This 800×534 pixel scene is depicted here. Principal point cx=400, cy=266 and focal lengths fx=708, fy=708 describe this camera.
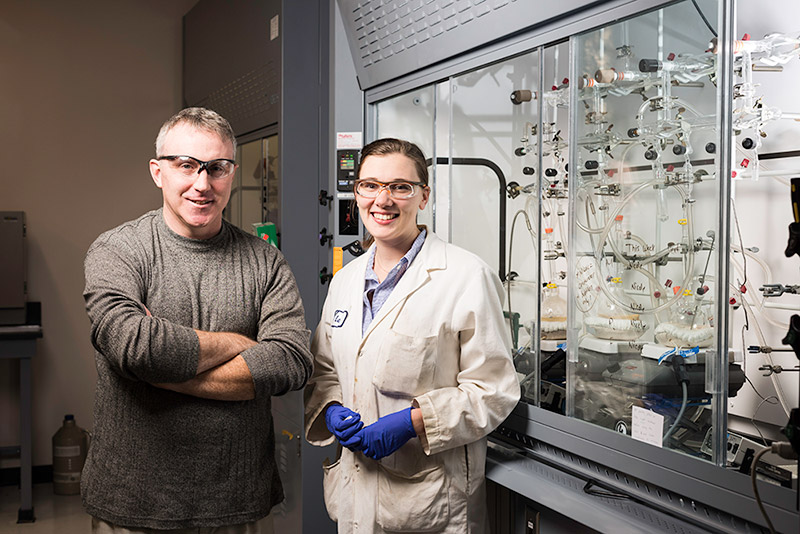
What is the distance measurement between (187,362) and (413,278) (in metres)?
0.60

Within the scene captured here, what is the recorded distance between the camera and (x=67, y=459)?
432 centimetres

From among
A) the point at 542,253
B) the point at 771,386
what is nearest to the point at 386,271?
the point at 542,253

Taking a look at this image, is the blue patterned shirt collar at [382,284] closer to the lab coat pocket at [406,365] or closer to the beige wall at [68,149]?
the lab coat pocket at [406,365]

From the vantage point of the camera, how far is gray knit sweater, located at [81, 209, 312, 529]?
152cm

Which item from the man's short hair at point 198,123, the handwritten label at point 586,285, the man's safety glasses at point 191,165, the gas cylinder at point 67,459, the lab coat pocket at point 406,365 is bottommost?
the gas cylinder at point 67,459

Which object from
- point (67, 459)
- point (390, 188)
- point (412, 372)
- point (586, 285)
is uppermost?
point (390, 188)

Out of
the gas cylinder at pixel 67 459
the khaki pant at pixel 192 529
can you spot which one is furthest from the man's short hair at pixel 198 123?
the gas cylinder at pixel 67 459

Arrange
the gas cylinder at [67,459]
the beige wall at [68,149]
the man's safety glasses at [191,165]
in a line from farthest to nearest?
the beige wall at [68,149]
the gas cylinder at [67,459]
the man's safety glasses at [191,165]

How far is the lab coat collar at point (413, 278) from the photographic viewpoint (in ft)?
5.93

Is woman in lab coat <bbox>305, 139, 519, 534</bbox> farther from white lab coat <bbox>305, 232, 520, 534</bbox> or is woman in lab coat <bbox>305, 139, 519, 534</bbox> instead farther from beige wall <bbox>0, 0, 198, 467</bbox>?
beige wall <bbox>0, 0, 198, 467</bbox>

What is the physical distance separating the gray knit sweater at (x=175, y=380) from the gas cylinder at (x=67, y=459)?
301 cm

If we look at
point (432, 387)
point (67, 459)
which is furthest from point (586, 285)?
point (67, 459)

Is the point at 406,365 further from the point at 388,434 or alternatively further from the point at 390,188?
the point at 390,188

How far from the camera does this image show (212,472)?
1.62m
